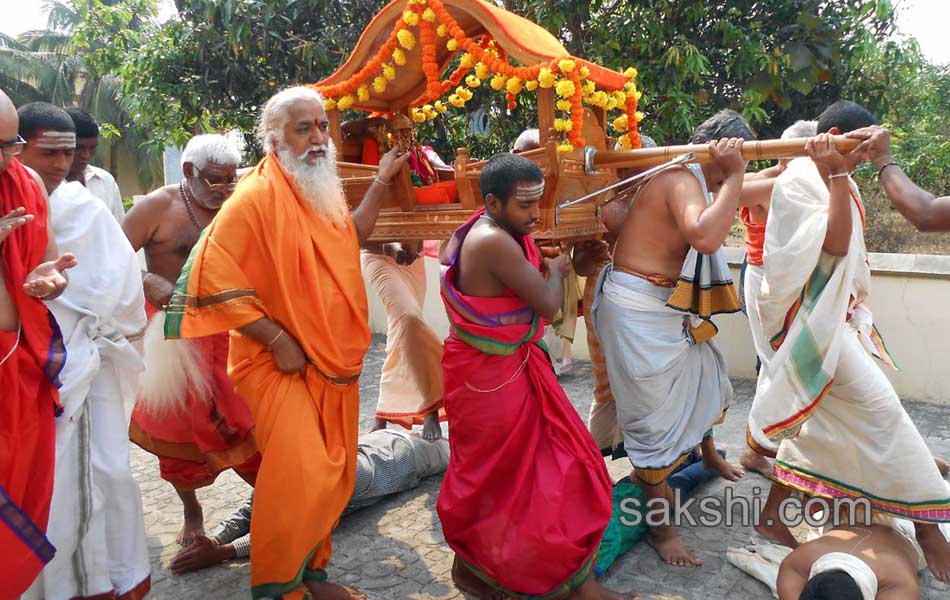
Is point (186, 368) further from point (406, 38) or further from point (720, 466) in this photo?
point (720, 466)

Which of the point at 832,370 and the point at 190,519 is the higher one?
the point at 832,370

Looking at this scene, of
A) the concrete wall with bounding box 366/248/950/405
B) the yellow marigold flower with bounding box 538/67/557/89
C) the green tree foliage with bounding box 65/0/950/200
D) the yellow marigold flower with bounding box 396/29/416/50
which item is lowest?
the concrete wall with bounding box 366/248/950/405

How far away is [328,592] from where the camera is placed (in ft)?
9.98

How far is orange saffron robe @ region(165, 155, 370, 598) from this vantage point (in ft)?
9.38

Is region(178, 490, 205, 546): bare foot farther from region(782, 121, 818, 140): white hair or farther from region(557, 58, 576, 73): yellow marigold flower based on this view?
region(782, 121, 818, 140): white hair

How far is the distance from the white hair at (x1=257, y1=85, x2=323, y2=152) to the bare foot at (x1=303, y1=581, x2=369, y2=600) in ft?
6.02

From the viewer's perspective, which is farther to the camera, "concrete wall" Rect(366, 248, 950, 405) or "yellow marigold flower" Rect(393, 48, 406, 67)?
"concrete wall" Rect(366, 248, 950, 405)

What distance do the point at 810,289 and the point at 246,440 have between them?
8.87 ft

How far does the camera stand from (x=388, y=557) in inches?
141

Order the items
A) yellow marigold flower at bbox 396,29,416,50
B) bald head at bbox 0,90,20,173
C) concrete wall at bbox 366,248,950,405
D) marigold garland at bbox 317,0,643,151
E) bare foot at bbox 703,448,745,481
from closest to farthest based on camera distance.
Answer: bald head at bbox 0,90,20,173 → marigold garland at bbox 317,0,643,151 → yellow marigold flower at bbox 396,29,416,50 → bare foot at bbox 703,448,745,481 → concrete wall at bbox 366,248,950,405

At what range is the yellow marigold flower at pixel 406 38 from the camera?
369 cm

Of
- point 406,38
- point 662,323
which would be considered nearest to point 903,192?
point 662,323

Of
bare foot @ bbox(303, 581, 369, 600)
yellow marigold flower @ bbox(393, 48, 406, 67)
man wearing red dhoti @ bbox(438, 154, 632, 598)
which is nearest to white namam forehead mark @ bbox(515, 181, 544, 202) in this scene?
man wearing red dhoti @ bbox(438, 154, 632, 598)

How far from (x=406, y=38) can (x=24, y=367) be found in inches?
89.1
